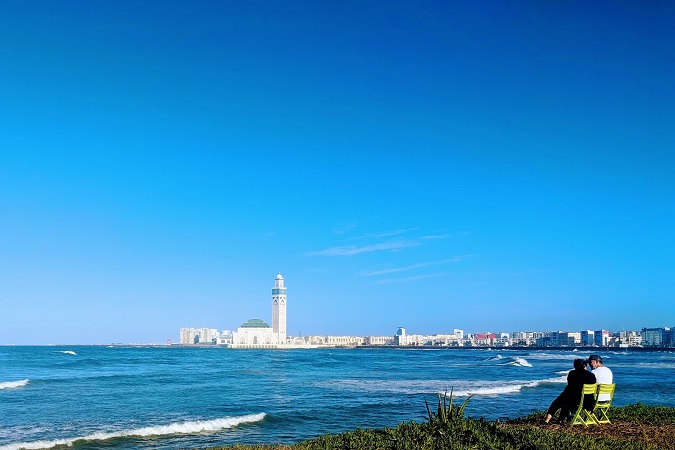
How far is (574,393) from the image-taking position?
1148cm

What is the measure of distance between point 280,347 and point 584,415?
620ft

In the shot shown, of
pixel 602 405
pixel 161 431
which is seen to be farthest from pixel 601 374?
pixel 161 431

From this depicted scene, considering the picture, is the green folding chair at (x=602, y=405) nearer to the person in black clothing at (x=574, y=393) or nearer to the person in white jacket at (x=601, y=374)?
the person in white jacket at (x=601, y=374)

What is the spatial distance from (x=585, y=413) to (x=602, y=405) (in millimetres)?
538

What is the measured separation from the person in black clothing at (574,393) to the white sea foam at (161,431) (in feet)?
38.2

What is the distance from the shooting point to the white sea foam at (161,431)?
16.5 m

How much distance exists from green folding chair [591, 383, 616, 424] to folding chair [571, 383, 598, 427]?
0.09 meters

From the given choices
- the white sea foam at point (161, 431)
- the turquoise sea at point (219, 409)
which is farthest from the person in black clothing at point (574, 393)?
the white sea foam at point (161, 431)

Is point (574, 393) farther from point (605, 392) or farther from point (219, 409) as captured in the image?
point (219, 409)

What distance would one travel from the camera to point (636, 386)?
35.7 metres

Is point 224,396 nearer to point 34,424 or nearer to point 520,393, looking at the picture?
point 34,424

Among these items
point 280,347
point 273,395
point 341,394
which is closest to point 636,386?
point 341,394

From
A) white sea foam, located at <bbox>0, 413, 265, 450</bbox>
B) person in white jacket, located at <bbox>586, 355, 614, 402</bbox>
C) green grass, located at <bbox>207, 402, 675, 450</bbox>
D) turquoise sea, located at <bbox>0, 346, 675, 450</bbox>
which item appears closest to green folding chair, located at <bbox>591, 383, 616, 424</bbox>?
person in white jacket, located at <bbox>586, 355, 614, 402</bbox>

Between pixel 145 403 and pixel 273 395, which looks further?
pixel 273 395
